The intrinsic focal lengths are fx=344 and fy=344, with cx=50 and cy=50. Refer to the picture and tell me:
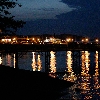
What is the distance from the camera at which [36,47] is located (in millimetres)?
71938

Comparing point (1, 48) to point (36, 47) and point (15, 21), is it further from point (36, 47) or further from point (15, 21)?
point (15, 21)

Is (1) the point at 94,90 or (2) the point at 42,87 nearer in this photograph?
(2) the point at 42,87

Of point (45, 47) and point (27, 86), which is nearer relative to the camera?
point (27, 86)

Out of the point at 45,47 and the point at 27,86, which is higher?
the point at 45,47

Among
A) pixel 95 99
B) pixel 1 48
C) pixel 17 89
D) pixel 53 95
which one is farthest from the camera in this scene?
pixel 1 48

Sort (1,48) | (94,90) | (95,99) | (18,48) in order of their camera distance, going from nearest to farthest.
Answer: (95,99) < (94,90) < (1,48) < (18,48)

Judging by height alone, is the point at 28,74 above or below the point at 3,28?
below

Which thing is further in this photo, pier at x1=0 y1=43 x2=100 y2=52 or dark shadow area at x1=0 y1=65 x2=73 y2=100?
pier at x1=0 y1=43 x2=100 y2=52

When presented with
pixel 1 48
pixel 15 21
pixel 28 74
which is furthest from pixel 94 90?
pixel 1 48

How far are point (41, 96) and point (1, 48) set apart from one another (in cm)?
3948

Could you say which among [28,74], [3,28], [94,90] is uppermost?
[3,28]

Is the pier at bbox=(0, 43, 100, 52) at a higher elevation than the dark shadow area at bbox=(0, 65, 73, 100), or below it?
higher

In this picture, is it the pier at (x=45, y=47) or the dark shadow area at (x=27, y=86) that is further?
the pier at (x=45, y=47)

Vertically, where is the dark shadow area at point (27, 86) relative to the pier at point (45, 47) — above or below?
below
